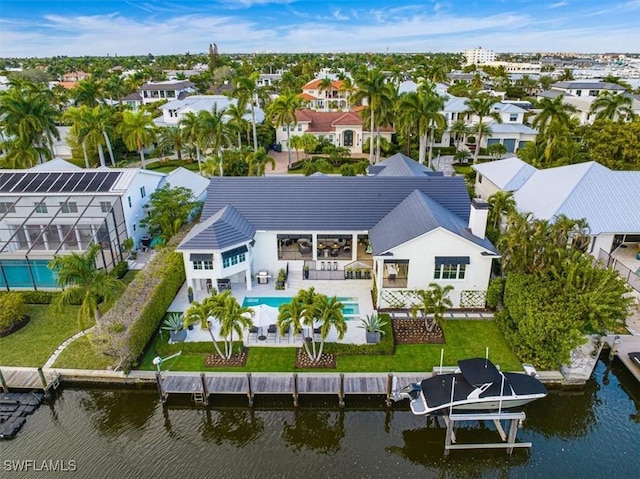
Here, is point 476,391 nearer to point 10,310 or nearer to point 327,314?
point 327,314

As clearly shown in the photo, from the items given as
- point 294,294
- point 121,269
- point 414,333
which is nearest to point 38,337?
point 121,269

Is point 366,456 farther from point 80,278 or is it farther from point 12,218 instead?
point 12,218

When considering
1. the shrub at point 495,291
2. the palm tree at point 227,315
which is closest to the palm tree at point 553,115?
the shrub at point 495,291

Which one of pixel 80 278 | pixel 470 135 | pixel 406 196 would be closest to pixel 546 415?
pixel 406 196

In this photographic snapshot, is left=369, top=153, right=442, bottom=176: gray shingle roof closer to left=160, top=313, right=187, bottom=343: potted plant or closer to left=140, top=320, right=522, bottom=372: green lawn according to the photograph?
left=140, top=320, right=522, bottom=372: green lawn

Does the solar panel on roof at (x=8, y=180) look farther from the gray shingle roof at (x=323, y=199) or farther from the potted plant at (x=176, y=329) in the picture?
the potted plant at (x=176, y=329)
